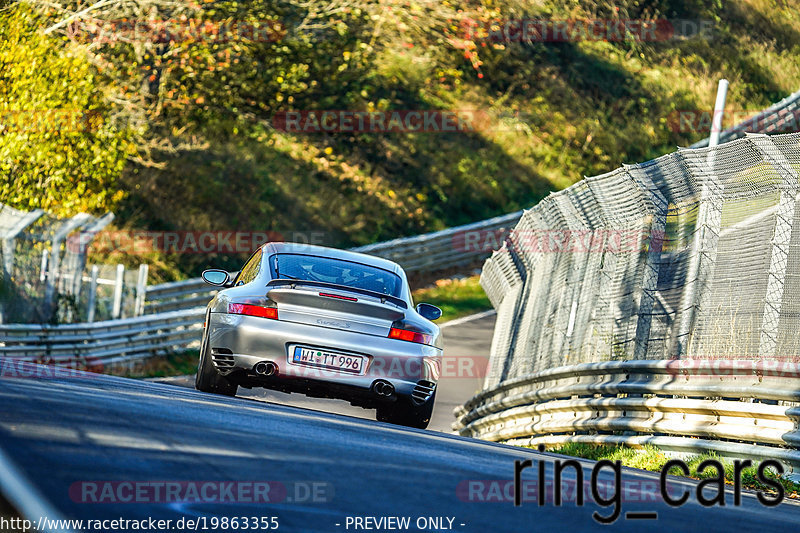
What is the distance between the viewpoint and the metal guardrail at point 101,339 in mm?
18594

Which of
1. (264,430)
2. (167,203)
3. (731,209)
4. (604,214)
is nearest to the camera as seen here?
(264,430)

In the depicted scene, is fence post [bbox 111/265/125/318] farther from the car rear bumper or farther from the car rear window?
the car rear bumper

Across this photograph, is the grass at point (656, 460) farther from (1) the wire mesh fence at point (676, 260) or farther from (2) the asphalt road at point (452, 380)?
(2) the asphalt road at point (452, 380)

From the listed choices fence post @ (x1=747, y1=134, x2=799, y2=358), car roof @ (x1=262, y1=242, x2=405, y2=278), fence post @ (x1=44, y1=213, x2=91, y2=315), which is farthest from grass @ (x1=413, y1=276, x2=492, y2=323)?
fence post @ (x1=747, y1=134, x2=799, y2=358)

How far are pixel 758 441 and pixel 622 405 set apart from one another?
1.83 metres

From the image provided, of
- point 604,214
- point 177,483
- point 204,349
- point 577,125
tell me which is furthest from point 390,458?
point 577,125

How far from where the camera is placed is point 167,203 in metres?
30.2

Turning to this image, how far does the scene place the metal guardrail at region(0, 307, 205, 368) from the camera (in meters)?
18.6

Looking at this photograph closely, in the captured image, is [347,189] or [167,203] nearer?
[167,203]

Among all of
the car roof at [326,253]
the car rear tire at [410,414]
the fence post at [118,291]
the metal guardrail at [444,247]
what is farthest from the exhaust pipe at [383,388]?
the metal guardrail at [444,247]

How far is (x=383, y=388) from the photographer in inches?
394

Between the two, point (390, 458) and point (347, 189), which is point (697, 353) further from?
point (347, 189)

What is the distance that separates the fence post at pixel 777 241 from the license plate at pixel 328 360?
310cm

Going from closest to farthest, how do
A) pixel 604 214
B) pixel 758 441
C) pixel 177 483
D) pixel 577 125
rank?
pixel 177 483
pixel 758 441
pixel 604 214
pixel 577 125
